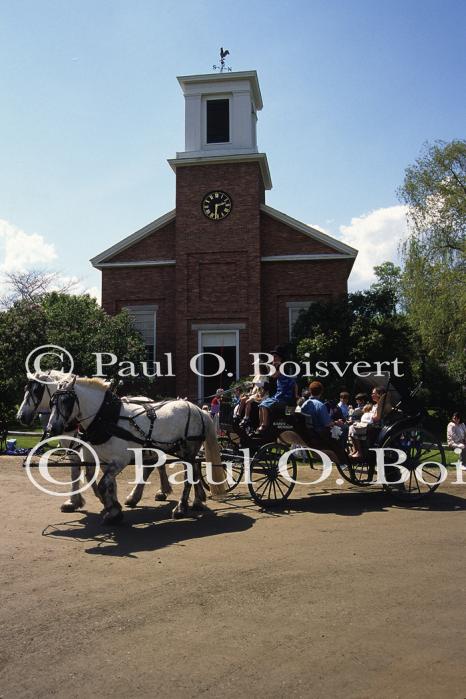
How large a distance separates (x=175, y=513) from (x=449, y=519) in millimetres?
3754

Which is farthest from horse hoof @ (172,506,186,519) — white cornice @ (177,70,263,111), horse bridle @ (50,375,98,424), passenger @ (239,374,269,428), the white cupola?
white cornice @ (177,70,263,111)

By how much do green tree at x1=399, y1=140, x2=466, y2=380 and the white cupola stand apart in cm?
804

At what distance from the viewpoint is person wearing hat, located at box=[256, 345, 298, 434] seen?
9.47 meters

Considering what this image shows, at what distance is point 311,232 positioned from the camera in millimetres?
23109

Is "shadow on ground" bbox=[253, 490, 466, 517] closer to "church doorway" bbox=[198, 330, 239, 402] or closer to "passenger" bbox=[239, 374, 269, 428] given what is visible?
"passenger" bbox=[239, 374, 269, 428]

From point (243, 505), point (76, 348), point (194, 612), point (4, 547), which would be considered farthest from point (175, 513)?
point (76, 348)

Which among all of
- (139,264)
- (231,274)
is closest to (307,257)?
(231,274)

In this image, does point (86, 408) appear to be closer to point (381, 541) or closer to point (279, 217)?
point (381, 541)

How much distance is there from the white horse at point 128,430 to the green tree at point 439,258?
1657cm

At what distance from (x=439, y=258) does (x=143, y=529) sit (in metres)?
21.5

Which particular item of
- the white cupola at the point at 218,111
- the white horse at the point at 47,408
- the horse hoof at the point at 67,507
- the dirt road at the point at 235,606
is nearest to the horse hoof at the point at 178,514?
the dirt road at the point at 235,606

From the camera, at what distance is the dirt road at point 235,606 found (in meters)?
3.91

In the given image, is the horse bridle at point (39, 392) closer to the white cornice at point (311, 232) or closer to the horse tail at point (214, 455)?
the horse tail at point (214, 455)

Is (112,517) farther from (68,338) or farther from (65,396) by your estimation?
(68,338)
